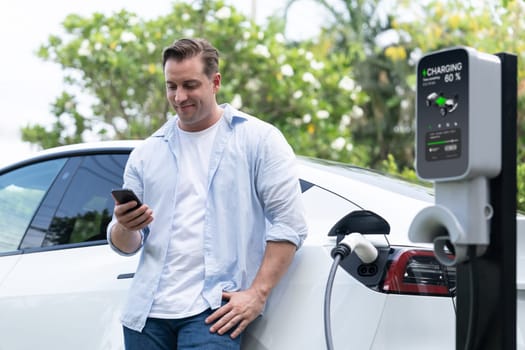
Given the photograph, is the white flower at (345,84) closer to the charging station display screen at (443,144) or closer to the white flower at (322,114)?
the white flower at (322,114)

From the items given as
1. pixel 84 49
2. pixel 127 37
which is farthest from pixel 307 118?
pixel 84 49

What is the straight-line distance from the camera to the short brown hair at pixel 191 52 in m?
2.96

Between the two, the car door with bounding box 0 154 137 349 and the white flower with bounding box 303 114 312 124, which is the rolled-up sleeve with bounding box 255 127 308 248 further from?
the white flower with bounding box 303 114 312 124

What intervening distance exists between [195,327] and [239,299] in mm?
169

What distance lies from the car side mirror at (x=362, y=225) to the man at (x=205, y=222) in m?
0.14

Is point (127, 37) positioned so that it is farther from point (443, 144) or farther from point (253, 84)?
point (443, 144)

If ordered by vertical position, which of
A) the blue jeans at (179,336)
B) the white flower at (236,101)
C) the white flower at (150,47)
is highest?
the white flower at (150,47)

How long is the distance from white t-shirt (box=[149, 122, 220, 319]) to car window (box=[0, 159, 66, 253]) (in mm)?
1129

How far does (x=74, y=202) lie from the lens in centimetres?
385

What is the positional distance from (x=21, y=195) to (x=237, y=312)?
1.61 m

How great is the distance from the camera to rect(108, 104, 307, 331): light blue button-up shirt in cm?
286

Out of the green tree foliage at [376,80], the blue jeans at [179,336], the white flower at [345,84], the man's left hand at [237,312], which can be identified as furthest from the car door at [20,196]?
the green tree foliage at [376,80]

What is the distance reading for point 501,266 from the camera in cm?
221

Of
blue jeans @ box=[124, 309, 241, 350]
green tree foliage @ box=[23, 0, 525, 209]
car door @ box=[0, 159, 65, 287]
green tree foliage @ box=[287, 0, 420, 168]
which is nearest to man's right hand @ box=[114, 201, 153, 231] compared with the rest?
blue jeans @ box=[124, 309, 241, 350]
